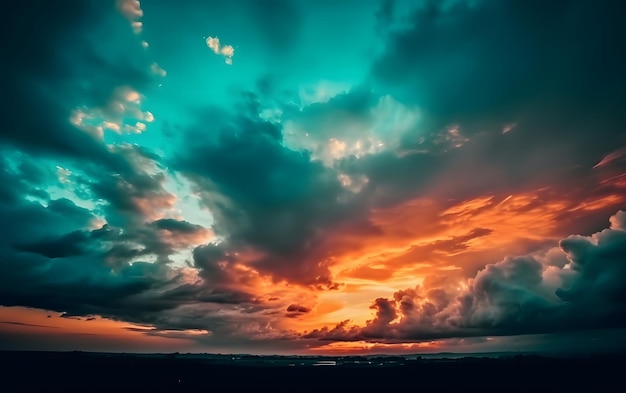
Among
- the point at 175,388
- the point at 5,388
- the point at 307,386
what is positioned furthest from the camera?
the point at 307,386

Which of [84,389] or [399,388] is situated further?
[399,388]

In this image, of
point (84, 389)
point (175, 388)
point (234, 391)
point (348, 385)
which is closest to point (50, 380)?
point (84, 389)

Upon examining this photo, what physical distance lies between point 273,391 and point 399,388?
105ft

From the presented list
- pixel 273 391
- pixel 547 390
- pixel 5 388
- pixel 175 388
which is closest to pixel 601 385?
pixel 547 390

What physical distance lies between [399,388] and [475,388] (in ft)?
59.0

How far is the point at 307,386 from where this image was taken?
9175 centimetres

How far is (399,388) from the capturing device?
86812 mm

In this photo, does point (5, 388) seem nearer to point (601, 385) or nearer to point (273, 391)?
point (273, 391)

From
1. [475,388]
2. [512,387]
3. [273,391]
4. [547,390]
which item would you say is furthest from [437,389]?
[273,391]

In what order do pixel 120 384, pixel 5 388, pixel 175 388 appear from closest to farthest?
pixel 5 388 → pixel 175 388 → pixel 120 384

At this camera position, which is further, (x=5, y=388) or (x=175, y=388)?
(x=175, y=388)

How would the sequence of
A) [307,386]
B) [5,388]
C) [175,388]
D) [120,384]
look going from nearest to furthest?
[5,388] < [175,388] < [120,384] < [307,386]

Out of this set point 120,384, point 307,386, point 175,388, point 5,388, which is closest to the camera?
point 5,388

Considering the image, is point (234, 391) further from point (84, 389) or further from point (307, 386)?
point (84, 389)
